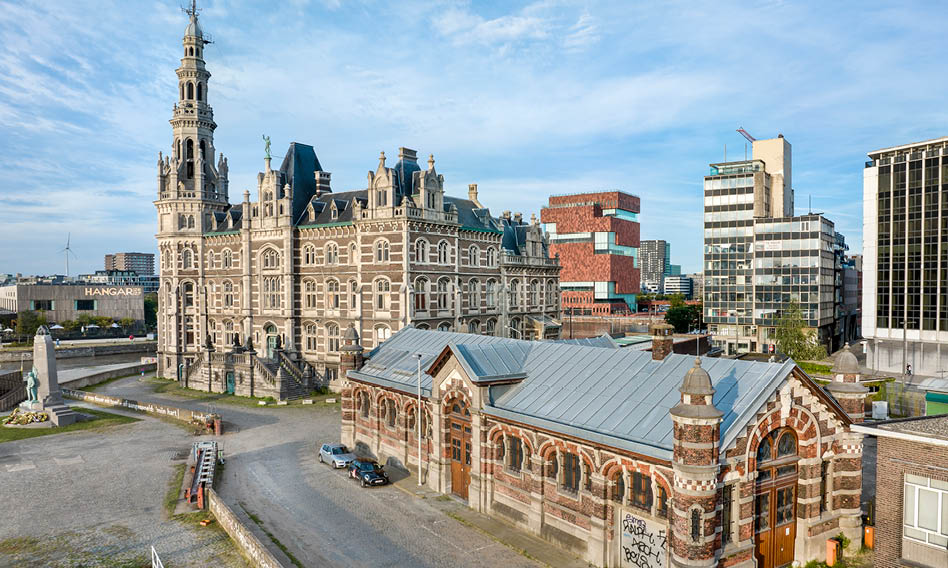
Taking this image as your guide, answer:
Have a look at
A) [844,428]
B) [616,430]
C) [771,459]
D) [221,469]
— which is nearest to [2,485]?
[221,469]

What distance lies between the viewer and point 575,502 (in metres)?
24.4

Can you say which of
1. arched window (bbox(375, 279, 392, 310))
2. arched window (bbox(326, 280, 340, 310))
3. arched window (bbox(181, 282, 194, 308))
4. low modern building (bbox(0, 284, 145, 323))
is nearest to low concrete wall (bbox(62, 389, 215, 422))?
arched window (bbox(181, 282, 194, 308))

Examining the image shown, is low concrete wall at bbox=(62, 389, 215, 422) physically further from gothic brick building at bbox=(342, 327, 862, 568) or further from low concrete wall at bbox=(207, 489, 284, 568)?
gothic brick building at bbox=(342, 327, 862, 568)

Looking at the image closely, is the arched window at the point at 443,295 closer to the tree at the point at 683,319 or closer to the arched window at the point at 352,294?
the arched window at the point at 352,294

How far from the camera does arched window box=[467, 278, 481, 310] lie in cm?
6644

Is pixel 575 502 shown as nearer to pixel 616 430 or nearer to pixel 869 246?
pixel 616 430

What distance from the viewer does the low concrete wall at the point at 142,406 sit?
50.0 metres

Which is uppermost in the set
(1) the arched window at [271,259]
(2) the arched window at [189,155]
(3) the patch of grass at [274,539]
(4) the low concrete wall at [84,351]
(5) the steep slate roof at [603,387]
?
(2) the arched window at [189,155]

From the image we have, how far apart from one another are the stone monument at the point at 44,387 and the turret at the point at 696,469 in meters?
50.7

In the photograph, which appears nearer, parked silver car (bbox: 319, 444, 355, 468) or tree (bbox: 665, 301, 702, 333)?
parked silver car (bbox: 319, 444, 355, 468)

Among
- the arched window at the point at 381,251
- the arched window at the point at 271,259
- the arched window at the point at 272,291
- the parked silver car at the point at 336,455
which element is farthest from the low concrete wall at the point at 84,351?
the parked silver car at the point at 336,455

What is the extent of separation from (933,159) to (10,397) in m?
104

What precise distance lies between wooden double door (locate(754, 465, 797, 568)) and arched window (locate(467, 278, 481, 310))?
149ft

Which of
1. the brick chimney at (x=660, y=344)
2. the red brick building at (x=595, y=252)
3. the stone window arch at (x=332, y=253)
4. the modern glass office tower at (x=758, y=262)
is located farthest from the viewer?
the red brick building at (x=595, y=252)
